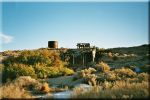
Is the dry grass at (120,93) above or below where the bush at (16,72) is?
below

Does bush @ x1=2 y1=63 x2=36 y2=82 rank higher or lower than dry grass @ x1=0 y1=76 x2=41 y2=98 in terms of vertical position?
higher

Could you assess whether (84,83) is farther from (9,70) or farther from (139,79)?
(9,70)

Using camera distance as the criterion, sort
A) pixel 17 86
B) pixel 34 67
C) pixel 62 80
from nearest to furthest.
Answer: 1. pixel 17 86
2. pixel 62 80
3. pixel 34 67

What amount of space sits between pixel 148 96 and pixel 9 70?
1208cm

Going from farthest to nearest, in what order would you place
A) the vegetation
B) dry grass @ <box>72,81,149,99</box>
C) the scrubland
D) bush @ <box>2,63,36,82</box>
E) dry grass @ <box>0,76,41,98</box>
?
the vegetation
bush @ <box>2,63,36,82</box>
dry grass @ <box>0,76,41,98</box>
the scrubland
dry grass @ <box>72,81,149,99</box>

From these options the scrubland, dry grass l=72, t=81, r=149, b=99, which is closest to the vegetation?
the scrubland

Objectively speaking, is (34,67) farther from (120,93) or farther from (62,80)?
(120,93)

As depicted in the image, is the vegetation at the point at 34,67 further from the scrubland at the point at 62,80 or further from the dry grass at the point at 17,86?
the dry grass at the point at 17,86

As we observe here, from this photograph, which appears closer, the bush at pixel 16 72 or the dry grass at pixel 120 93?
the dry grass at pixel 120 93

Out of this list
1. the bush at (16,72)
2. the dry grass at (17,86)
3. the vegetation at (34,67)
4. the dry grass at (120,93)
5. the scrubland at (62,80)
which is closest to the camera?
the dry grass at (120,93)

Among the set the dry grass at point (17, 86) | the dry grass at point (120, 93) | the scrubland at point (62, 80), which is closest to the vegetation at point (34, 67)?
the scrubland at point (62, 80)

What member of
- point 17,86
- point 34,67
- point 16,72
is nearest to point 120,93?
point 17,86

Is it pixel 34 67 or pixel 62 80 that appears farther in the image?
pixel 34 67

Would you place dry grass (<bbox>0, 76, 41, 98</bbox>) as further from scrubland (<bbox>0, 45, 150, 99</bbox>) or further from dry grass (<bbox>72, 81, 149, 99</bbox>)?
dry grass (<bbox>72, 81, 149, 99</bbox>)
